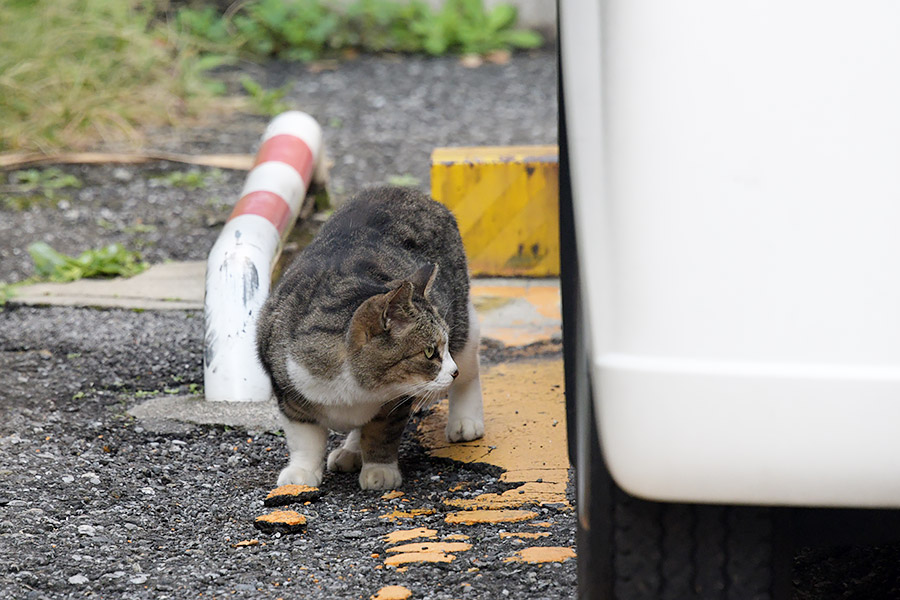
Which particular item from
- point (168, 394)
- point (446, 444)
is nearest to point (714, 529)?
point (446, 444)

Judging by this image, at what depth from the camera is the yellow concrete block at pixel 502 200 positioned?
5.16 metres

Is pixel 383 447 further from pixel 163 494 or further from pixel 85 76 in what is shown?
pixel 85 76

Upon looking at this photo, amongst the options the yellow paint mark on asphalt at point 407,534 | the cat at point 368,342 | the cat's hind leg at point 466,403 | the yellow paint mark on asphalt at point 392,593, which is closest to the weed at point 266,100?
the cat at point 368,342

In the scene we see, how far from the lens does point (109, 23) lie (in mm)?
8016

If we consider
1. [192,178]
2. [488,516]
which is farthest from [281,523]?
[192,178]

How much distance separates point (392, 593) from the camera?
2.34 metres

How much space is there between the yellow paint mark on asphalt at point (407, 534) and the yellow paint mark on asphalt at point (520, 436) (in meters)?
0.20

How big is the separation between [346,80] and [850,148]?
8.63 meters

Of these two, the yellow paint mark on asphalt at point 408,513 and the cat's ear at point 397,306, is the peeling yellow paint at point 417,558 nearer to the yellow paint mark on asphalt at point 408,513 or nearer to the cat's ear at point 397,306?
the yellow paint mark on asphalt at point 408,513

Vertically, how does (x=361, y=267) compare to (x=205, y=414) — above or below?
above

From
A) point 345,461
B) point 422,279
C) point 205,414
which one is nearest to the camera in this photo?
point 422,279

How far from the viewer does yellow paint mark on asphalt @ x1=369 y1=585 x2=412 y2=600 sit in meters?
2.32

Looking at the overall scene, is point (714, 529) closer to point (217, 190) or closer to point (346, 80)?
point (217, 190)

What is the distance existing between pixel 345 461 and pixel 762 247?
7.05ft
